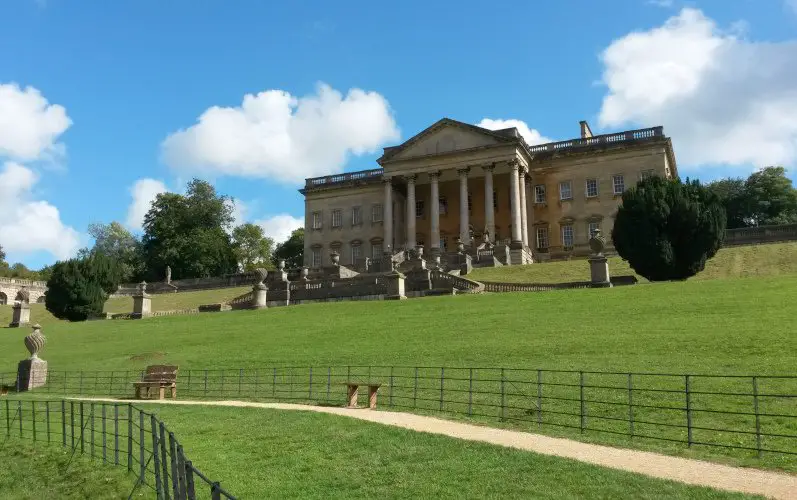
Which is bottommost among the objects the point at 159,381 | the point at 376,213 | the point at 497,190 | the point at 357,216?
the point at 159,381

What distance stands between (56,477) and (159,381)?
8197 millimetres

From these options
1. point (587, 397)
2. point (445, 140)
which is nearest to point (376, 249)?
point (445, 140)

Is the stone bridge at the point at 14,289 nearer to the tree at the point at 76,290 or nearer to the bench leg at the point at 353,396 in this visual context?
the tree at the point at 76,290

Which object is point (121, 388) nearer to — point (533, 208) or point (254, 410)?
point (254, 410)

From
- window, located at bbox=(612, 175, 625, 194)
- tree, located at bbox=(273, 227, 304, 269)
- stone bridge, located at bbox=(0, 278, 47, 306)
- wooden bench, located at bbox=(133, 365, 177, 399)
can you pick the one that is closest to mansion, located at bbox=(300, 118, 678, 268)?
window, located at bbox=(612, 175, 625, 194)

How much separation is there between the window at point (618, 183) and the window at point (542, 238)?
26.0 ft

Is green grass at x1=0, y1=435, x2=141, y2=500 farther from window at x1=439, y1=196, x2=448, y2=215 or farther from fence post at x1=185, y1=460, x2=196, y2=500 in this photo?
window at x1=439, y1=196, x2=448, y2=215

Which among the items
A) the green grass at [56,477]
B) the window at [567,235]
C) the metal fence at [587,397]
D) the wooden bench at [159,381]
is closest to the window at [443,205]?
the window at [567,235]

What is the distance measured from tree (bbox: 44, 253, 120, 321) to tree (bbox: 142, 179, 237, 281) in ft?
94.7

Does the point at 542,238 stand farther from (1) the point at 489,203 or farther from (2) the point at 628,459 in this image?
(2) the point at 628,459

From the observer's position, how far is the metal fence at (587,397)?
10.9 meters

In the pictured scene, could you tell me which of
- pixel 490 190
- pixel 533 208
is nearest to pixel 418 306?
pixel 490 190

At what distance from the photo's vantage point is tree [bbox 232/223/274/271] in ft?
311

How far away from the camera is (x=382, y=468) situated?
9477 mm
